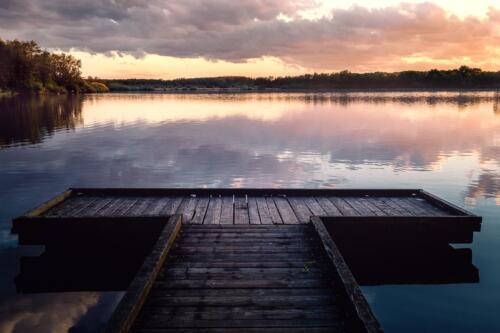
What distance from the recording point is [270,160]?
91.2ft

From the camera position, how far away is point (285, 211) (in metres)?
12.3

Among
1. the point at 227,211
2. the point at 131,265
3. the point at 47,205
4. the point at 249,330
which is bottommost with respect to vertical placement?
the point at 131,265

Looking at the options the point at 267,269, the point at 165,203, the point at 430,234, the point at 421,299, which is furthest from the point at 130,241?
the point at 430,234

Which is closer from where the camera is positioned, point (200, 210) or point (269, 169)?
point (200, 210)

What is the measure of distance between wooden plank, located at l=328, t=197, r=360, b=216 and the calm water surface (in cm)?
263

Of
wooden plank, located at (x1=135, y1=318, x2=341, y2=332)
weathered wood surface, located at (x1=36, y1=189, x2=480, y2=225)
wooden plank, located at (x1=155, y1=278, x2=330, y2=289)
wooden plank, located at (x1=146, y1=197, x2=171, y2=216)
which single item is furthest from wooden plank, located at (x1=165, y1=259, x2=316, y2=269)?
wooden plank, located at (x1=146, y1=197, x2=171, y2=216)

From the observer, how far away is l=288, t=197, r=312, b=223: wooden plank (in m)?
11.7

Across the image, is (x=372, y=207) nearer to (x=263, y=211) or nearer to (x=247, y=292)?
(x=263, y=211)

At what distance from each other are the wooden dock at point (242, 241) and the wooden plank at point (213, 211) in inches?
1.2

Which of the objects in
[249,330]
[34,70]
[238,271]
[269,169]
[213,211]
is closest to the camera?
[249,330]

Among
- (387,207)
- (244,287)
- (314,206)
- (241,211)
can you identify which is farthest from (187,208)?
(387,207)

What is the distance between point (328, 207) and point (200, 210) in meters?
4.11

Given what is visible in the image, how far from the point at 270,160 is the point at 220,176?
6.21 metres

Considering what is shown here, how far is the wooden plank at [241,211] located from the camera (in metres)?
11.5
